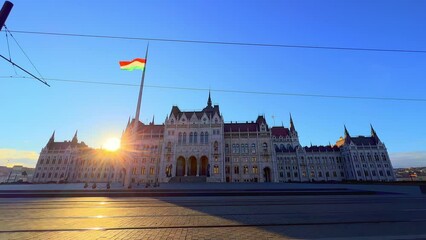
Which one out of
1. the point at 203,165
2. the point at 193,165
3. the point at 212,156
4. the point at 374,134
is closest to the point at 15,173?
the point at 193,165

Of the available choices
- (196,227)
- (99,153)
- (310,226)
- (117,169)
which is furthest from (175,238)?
(99,153)

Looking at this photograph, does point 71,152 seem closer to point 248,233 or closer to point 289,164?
point 289,164

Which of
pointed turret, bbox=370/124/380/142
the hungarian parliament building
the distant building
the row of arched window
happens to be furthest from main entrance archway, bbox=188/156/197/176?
the distant building

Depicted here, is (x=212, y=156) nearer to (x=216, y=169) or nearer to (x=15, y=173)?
(x=216, y=169)

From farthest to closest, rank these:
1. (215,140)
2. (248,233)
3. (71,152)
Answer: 1. (71,152)
2. (215,140)
3. (248,233)

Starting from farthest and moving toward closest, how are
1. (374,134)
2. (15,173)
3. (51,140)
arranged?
(15,173)
(51,140)
(374,134)

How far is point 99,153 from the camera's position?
80.1 metres

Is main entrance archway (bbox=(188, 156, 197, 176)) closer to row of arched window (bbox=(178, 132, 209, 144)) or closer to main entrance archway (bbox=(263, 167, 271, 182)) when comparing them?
row of arched window (bbox=(178, 132, 209, 144))

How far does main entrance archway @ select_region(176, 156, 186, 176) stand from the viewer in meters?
55.8

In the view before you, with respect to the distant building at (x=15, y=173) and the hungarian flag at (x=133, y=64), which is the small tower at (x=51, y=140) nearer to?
the distant building at (x=15, y=173)

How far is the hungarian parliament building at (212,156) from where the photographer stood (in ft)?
183

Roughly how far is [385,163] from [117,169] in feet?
348

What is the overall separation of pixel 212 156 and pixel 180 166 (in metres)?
10.4

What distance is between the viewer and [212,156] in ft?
181
